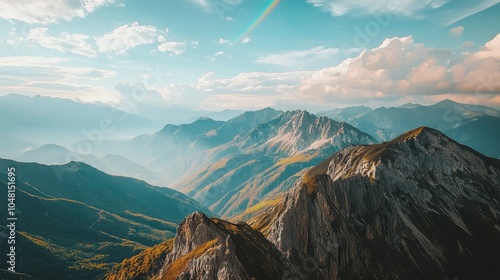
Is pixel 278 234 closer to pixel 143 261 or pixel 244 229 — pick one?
pixel 244 229

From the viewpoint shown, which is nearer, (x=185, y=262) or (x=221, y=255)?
(x=221, y=255)

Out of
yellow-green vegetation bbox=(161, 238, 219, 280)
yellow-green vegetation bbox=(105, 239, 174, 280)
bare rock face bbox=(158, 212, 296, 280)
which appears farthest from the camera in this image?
yellow-green vegetation bbox=(105, 239, 174, 280)

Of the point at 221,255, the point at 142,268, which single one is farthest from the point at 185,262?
the point at 142,268

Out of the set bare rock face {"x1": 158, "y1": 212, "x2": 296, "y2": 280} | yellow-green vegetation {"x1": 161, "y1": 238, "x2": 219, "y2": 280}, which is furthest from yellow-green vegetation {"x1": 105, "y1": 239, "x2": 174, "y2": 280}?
yellow-green vegetation {"x1": 161, "y1": 238, "x2": 219, "y2": 280}

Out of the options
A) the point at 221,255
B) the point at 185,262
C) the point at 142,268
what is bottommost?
the point at 142,268

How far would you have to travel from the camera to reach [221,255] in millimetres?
89125

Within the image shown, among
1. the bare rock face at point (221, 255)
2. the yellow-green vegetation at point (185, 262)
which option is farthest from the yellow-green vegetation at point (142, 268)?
the yellow-green vegetation at point (185, 262)

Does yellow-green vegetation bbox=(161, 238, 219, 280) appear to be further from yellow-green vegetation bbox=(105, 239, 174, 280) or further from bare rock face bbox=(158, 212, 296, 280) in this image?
yellow-green vegetation bbox=(105, 239, 174, 280)

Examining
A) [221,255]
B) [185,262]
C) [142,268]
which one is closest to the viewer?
[221,255]

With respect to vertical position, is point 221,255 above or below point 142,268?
above

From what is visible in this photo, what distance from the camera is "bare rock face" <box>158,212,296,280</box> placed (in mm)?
88312

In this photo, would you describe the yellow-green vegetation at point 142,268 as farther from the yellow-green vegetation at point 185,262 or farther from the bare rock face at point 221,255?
the yellow-green vegetation at point 185,262

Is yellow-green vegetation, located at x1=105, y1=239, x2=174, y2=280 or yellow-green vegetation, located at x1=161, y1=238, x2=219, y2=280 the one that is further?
yellow-green vegetation, located at x1=105, y1=239, x2=174, y2=280

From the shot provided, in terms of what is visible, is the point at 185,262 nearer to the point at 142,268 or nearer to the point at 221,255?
the point at 221,255
